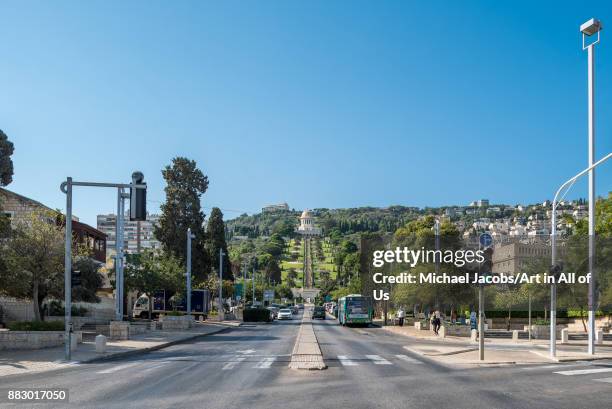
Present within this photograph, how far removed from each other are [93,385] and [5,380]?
297 centimetres

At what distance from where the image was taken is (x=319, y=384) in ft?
53.9

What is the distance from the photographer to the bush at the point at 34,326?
2851 cm

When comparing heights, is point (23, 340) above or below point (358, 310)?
above

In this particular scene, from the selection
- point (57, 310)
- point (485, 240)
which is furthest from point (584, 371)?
point (57, 310)

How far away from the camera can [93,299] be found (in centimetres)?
4009

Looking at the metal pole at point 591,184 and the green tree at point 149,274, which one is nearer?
the metal pole at point 591,184

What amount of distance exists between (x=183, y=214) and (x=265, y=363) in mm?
47585

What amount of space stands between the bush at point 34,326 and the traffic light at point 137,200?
34.4ft

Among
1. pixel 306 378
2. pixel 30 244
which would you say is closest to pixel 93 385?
pixel 306 378

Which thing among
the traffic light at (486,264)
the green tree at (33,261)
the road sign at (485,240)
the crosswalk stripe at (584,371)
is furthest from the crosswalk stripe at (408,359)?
the green tree at (33,261)

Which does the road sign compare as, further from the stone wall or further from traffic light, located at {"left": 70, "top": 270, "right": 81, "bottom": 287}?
the stone wall

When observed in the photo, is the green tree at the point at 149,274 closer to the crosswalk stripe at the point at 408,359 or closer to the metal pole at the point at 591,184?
the crosswalk stripe at the point at 408,359

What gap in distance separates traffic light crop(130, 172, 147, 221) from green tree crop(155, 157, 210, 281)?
4510 centimetres

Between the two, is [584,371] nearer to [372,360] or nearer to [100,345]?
[372,360]
